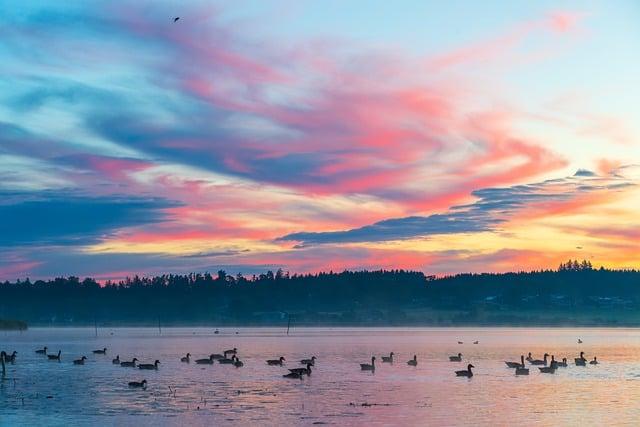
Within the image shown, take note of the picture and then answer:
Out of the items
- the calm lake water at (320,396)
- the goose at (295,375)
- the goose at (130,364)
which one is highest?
the goose at (130,364)

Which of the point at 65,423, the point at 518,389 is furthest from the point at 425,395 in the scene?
the point at 65,423

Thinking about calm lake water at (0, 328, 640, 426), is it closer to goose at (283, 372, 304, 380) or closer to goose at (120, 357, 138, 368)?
goose at (283, 372, 304, 380)

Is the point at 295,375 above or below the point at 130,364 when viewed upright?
below

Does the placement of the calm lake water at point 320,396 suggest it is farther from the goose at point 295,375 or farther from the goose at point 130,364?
the goose at point 130,364

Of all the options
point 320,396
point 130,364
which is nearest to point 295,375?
point 320,396

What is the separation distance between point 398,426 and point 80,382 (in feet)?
79.6

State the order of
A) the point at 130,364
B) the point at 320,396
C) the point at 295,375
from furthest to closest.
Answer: the point at 130,364
the point at 295,375
the point at 320,396

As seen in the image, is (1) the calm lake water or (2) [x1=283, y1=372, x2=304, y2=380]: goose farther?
(2) [x1=283, y1=372, x2=304, y2=380]: goose

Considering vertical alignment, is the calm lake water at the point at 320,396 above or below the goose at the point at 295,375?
below

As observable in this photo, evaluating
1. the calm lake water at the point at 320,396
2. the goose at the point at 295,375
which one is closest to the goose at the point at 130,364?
the calm lake water at the point at 320,396

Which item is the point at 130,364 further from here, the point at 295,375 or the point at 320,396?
the point at 320,396

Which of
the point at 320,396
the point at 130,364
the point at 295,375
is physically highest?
the point at 130,364

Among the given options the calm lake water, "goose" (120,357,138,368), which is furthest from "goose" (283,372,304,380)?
"goose" (120,357,138,368)

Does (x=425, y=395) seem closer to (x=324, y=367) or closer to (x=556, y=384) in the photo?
(x=556, y=384)
